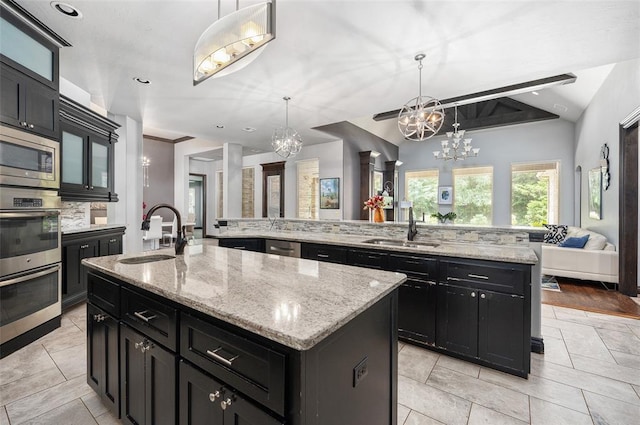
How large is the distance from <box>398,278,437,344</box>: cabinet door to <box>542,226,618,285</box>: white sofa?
3894 mm

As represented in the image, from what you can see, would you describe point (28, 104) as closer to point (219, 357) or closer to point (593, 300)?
point (219, 357)

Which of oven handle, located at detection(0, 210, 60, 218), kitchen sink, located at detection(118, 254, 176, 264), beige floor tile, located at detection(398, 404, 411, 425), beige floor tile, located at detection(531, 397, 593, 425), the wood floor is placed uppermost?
oven handle, located at detection(0, 210, 60, 218)

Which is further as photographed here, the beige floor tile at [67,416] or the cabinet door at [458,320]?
the cabinet door at [458,320]

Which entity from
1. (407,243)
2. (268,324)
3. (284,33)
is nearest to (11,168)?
(284,33)

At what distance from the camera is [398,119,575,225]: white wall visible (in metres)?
7.10

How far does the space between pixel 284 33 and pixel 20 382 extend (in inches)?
130

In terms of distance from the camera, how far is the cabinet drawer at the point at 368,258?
9.25 ft

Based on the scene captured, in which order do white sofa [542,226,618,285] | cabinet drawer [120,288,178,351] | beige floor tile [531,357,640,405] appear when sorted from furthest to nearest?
white sofa [542,226,618,285] → beige floor tile [531,357,640,405] → cabinet drawer [120,288,178,351]

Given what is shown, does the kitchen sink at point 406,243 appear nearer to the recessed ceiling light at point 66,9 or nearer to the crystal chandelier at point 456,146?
the recessed ceiling light at point 66,9

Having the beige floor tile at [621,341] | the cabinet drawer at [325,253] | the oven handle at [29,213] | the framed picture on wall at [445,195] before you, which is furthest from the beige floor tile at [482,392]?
the framed picture on wall at [445,195]

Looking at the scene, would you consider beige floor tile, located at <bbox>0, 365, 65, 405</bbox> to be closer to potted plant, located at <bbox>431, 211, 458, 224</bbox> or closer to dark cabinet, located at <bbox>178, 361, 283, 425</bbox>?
dark cabinet, located at <bbox>178, 361, 283, 425</bbox>

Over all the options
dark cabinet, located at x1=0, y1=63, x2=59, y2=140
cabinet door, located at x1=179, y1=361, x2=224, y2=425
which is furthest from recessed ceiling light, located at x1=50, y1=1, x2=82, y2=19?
cabinet door, located at x1=179, y1=361, x2=224, y2=425

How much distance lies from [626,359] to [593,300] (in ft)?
6.22

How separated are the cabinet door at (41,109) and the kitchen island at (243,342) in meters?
1.62
